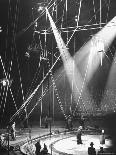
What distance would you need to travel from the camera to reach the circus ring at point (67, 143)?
1294cm

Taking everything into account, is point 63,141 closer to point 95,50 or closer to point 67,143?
point 67,143

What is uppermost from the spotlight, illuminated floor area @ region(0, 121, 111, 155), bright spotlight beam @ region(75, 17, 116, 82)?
bright spotlight beam @ region(75, 17, 116, 82)

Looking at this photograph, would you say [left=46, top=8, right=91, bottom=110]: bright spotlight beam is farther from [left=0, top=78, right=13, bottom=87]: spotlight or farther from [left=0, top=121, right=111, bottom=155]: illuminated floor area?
[left=0, top=121, right=111, bottom=155]: illuminated floor area

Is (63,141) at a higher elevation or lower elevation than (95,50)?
lower

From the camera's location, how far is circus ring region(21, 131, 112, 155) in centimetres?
1294

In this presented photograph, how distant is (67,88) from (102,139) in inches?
492

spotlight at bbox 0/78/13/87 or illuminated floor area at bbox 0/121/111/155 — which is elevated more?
spotlight at bbox 0/78/13/87

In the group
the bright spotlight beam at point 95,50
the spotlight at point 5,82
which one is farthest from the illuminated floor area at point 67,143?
the bright spotlight beam at point 95,50

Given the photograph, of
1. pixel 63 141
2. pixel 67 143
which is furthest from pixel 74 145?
pixel 63 141

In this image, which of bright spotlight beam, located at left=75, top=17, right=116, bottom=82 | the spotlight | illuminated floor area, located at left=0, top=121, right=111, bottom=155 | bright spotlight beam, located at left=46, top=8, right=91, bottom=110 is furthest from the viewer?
bright spotlight beam, located at left=46, top=8, right=91, bottom=110

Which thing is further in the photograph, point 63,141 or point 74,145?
point 63,141

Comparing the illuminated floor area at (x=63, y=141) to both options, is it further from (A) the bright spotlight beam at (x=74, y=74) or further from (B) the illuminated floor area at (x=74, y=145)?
(A) the bright spotlight beam at (x=74, y=74)

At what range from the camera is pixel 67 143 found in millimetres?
15023

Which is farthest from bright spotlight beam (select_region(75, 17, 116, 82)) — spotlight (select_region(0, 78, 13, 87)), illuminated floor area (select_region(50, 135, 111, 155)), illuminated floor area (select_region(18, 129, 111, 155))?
illuminated floor area (select_region(50, 135, 111, 155))
